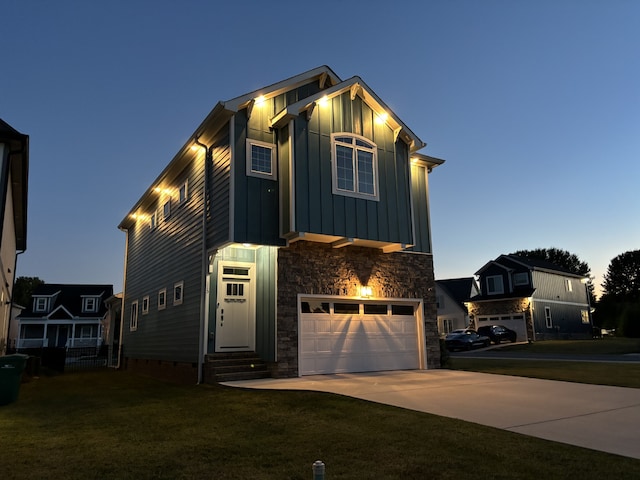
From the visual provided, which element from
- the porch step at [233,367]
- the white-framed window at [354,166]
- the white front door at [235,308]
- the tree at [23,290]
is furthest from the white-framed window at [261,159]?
the tree at [23,290]

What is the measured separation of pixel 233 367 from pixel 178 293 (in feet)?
12.6

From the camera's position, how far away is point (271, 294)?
38.9 feet

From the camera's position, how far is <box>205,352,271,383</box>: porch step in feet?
36.0

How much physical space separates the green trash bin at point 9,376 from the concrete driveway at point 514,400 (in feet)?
13.8

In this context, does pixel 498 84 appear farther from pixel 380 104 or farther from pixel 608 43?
pixel 380 104

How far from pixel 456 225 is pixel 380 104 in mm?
31176

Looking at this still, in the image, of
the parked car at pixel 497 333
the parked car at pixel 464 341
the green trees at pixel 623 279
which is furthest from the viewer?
the green trees at pixel 623 279

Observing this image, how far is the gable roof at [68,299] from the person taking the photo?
40875 millimetres

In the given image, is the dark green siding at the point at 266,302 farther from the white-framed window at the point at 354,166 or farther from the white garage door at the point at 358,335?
the white-framed window at the point at 354,166

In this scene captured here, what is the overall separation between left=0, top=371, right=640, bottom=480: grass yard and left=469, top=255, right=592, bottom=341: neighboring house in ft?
93.6

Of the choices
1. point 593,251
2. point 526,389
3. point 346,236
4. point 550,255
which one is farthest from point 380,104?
point 593,251

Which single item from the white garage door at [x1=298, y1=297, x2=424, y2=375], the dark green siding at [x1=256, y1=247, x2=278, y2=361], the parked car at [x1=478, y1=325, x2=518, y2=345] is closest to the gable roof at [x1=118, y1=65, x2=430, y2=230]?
the dark green siding at [x1=256, y1=247, x2=278, y2=361]

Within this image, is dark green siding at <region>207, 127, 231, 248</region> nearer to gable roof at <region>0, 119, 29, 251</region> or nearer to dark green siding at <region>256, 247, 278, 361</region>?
dark green siding at <region>256, 247, 278, 361</region>

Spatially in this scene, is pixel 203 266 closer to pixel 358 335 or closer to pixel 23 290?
pixel 358 335
